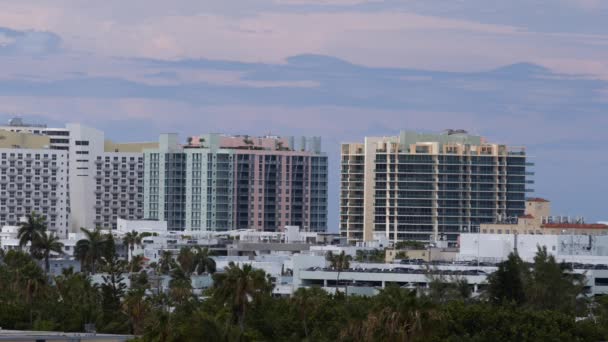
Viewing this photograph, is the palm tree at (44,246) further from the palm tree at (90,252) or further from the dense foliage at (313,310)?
the dense foliage at (313,310)

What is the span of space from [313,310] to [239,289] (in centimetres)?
663

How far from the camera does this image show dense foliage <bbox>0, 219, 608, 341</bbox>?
87875 millimetres

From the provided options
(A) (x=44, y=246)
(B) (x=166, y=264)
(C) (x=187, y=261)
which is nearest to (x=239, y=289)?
(C) (x=187, y=261)

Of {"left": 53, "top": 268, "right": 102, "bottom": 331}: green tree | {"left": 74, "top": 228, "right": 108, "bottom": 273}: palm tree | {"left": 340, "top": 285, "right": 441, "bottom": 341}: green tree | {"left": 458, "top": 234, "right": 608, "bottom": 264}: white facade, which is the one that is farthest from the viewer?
{"left": 74, "top": 228, "right": 108, "bottom": 273}: palm tree

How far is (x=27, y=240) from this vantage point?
19688 cm

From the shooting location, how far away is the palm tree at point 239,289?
106625 millimetres

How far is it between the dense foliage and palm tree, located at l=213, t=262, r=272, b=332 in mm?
80

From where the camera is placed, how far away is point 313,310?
4402 inches

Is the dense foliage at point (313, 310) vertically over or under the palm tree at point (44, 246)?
under

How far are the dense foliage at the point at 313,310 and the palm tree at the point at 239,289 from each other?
0.08 metres

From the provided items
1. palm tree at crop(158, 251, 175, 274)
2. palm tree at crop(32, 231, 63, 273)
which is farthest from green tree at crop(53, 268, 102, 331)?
palm tree at crop(32, 231, 63, 273)

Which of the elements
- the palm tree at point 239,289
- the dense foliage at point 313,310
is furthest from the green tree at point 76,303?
the palm tree at point 239,289

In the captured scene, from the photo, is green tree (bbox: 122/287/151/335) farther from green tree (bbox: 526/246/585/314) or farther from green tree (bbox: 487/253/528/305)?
green tree (bbox: 526/246/585/314)

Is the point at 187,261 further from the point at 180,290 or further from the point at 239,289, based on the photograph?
the point at 239,289
